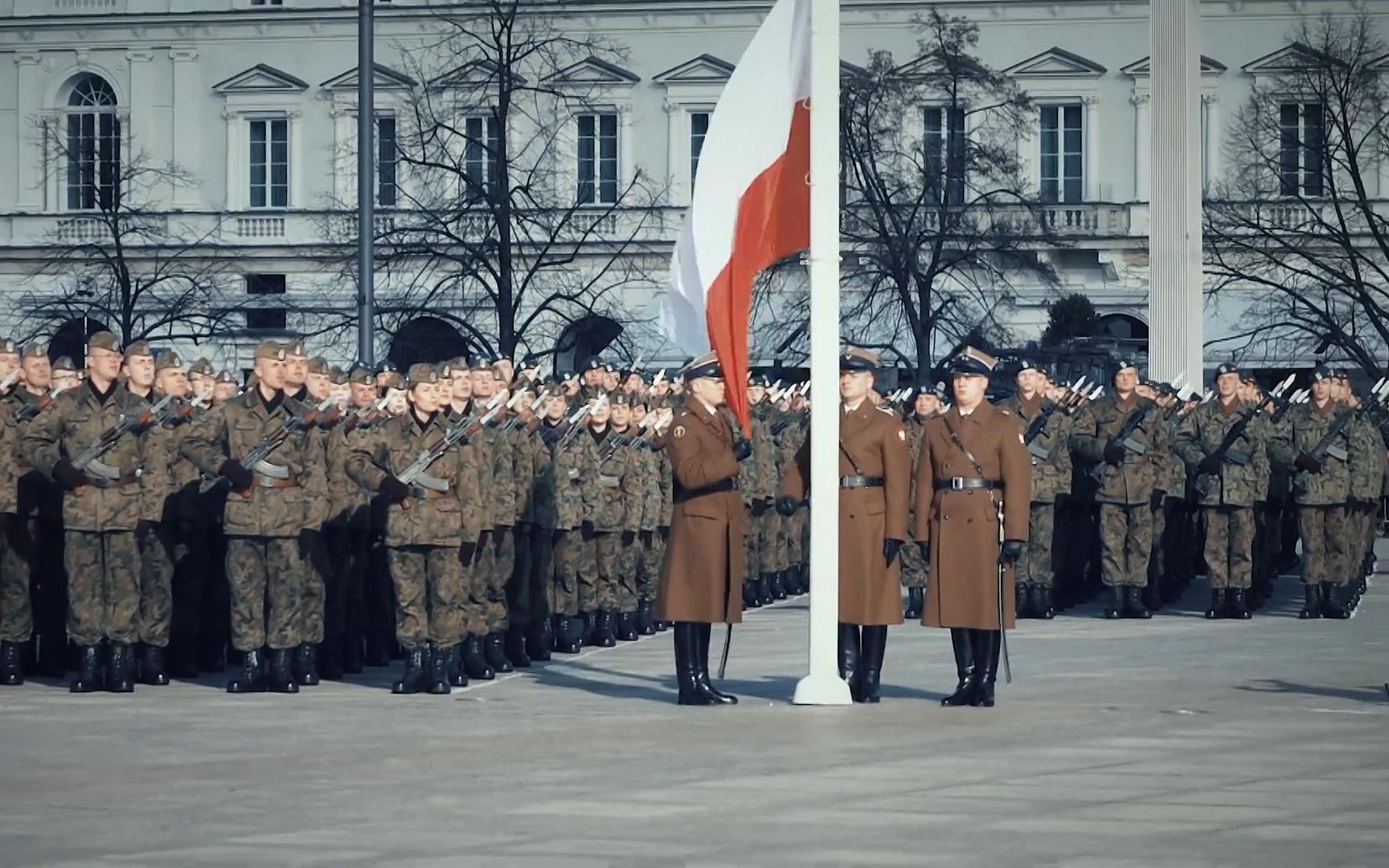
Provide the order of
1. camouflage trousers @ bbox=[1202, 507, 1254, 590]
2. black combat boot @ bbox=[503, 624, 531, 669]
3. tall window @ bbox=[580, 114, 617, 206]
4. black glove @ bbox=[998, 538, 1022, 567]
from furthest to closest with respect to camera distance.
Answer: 1. tall window @ bbox=[580, 114, 617, 206]
2. camouflage trousers @ bbox=[1202, 507, 1254, 590]
3. black combat boot @ bbox=[503, 624, 531, 669]
4. black glove @ bbox=[998, 538, 1022, 567]

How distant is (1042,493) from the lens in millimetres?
23531

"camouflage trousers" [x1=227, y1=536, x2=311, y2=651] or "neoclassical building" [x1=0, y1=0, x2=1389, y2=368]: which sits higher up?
"neoclassical building" [x1=0, y1=0, x2=1389, y2=368]

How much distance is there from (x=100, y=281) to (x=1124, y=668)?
3941 cm

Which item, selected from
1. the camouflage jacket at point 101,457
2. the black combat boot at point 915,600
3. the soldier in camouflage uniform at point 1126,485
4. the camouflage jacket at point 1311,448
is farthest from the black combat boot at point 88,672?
the camouflage jacket at point 1311,448

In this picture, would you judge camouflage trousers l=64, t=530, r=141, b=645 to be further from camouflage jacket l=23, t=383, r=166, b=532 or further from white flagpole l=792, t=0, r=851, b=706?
white flagpole l=792, t=0, r=851, b=706

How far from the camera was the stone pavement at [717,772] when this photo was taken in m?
10.5

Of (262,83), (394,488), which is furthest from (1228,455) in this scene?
(262,83)

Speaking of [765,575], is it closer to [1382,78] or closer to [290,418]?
[290,418]

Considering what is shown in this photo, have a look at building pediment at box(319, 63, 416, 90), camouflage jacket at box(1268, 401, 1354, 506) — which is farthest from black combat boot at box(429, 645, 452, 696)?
building pediment at box(319, 63, 416, 90)

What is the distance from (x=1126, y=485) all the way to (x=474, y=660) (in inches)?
316

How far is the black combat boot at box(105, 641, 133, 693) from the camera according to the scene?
55.2 feet

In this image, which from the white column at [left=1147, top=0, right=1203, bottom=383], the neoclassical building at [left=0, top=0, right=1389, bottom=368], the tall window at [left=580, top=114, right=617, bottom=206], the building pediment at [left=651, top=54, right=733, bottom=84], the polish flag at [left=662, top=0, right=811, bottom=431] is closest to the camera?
the polish flag at [left=662, top=0, right=811, bottom=431]

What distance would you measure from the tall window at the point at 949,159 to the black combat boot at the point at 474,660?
3017cm

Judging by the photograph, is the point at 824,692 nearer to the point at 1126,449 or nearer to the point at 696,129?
the point at 1126,449
